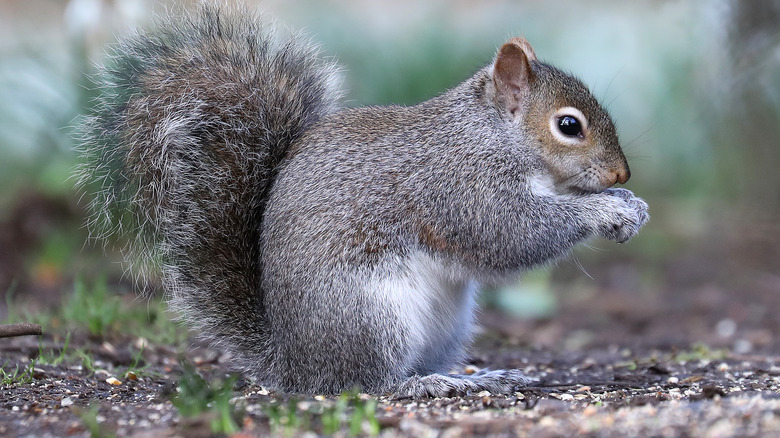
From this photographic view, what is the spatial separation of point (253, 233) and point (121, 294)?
6.77 ft

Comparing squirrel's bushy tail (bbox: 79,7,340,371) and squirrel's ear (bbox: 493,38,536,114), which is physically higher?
squirrel's ear (bbox: 493,38,536,114)

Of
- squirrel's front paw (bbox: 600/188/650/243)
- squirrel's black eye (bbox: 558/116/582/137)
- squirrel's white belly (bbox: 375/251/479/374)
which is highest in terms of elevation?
squirrel's black eye (bbox: 558/116/582/137)

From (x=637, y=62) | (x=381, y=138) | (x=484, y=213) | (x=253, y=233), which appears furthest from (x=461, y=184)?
(x=637, y=62)

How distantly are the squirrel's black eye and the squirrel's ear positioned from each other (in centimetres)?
19

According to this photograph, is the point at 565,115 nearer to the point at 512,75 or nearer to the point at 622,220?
the point at 512,75

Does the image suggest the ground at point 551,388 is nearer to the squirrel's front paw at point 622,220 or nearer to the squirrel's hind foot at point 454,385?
→ the squirrel's hind foot at point 454,385

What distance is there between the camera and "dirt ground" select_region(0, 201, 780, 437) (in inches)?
92.7

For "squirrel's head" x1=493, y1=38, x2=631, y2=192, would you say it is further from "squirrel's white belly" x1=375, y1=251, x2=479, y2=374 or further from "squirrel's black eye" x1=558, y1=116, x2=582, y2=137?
"squirrel's white belly" x1=375, y1=251, x2=479, y2=374

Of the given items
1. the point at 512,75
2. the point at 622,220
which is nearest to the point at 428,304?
the point at 622,220

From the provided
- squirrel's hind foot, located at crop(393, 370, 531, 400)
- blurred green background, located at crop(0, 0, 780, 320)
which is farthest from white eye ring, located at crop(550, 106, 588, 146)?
blurred green background, located at crop(0, 0, 780, 320)

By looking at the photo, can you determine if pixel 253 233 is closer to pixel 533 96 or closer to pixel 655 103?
pixel 533 96

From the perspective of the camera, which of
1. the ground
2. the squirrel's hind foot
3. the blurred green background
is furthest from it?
the blurred green background

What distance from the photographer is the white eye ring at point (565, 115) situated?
3.25 metres

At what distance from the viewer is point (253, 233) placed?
333 centimetres
